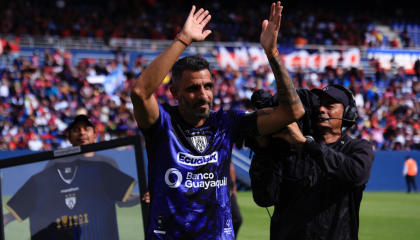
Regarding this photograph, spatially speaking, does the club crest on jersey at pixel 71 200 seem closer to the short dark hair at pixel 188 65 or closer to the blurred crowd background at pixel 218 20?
the short dark hair at pixel 188 65

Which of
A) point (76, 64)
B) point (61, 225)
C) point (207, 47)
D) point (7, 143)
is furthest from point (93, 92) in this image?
point (61, 225)

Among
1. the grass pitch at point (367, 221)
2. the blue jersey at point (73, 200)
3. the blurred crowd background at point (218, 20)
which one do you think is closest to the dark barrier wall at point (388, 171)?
the grass pitch at point (367, 221)

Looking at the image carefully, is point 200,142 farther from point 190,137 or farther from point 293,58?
point 293,58

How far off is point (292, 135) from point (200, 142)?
0.73m

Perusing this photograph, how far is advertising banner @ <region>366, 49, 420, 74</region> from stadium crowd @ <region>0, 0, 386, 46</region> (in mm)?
2819

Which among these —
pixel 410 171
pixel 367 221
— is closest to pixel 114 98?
pixel 367 221

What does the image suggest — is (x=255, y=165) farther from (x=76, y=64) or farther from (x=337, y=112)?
(x=76, y=64)

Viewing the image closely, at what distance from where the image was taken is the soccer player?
2766 mm

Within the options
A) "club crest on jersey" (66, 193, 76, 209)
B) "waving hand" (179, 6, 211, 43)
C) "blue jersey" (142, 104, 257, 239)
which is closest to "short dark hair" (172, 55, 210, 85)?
"waving hand" (179, 6, 211, 43)

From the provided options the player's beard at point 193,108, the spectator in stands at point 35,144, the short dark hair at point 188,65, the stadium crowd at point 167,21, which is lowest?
the spectator in stands at point 35,144

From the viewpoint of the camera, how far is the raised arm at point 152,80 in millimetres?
2699

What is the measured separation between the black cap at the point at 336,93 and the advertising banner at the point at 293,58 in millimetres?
21226

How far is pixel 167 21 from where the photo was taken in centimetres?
2914

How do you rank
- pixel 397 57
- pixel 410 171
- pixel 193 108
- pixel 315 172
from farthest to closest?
pixel 397 57 < pixel 410 171 < pixel 315 172 < pixel 193 108
